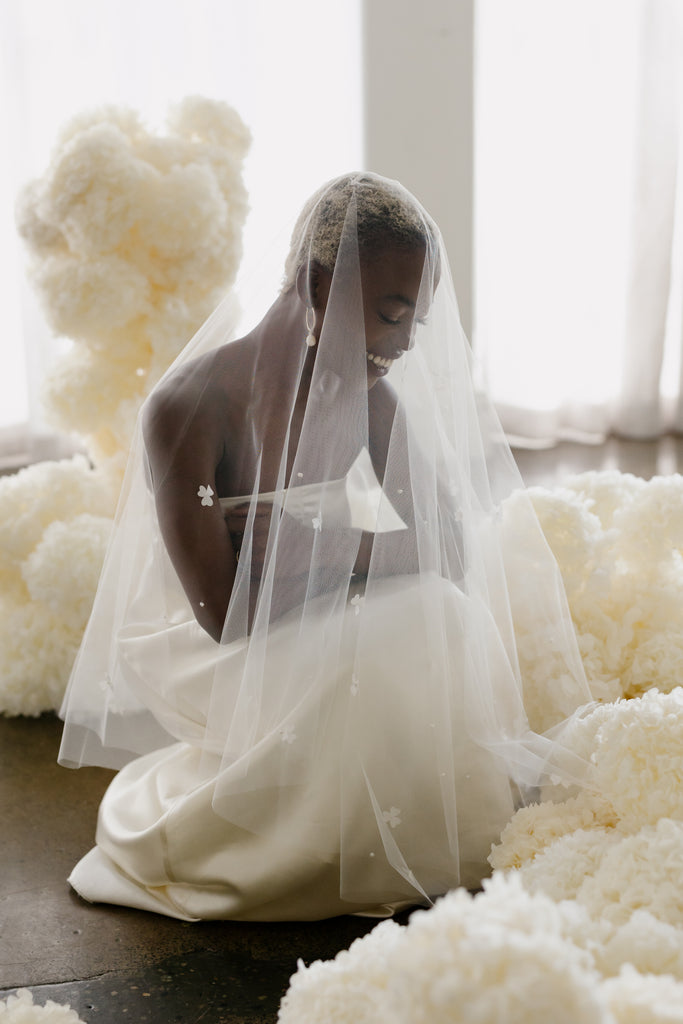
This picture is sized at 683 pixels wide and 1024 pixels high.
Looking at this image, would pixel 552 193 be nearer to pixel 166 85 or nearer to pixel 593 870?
pixel 166 85

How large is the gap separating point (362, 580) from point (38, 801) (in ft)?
2.54

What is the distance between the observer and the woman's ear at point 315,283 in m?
1.39

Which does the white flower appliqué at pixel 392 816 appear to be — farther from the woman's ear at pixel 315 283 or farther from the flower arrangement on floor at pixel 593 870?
the woman's ear at pixel 315 283

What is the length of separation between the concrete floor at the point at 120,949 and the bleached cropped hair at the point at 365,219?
918 millimetres

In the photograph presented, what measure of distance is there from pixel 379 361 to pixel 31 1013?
3.01 ft

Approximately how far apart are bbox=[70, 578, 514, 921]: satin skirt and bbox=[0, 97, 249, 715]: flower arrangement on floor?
0.70 metres

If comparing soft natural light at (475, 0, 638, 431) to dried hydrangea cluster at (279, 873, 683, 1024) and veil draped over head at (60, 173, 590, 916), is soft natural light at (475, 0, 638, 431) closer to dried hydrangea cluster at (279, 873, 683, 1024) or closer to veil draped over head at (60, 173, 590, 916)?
veil draped over head at (60, 173, 590, 916)

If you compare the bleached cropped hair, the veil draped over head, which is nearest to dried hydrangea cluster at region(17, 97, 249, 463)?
the veil draped over head

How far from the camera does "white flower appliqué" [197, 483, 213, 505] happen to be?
146 centimetres

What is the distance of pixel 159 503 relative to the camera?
1481 mm

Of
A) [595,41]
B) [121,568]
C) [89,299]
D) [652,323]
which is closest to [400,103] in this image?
[595,41]

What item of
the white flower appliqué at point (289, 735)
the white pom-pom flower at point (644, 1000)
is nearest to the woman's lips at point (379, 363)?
the white flower appliqué at point (289, 735)

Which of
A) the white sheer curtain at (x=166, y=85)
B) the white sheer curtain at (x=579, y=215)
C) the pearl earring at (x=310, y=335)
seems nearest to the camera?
the pearl earring at (x=310, y=335)

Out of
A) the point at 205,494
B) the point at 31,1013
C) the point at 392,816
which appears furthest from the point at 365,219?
the point at 31,1013
